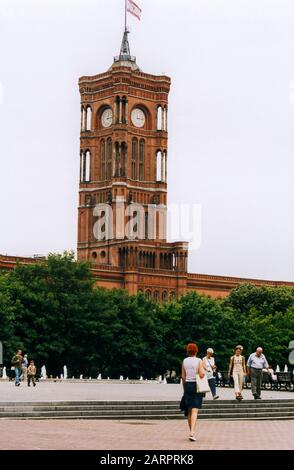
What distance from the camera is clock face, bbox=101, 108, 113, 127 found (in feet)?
421

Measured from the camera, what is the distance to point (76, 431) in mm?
20250

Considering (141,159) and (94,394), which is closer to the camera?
(94,394)

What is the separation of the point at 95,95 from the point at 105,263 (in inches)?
939

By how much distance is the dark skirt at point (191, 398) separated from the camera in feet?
62.8

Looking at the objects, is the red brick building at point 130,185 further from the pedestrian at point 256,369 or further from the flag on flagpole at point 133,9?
the pedestrian at point 256,369

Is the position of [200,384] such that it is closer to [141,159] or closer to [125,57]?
[141,159]

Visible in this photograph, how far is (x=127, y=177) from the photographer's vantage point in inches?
4904

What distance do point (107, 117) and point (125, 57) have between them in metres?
9.48

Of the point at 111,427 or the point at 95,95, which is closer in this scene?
the point at 111,427

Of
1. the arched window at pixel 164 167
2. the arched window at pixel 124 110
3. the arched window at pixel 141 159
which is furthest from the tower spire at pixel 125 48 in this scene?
the arched window at pixel 164 167

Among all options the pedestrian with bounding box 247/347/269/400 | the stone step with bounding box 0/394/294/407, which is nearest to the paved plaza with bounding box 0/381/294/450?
the stone step with bounding box 0/394/294/407

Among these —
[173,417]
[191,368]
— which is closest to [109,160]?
[173,417]

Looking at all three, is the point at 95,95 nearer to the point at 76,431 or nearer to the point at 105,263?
the point at 105,263

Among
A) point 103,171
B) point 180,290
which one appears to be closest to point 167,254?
point 180,290
